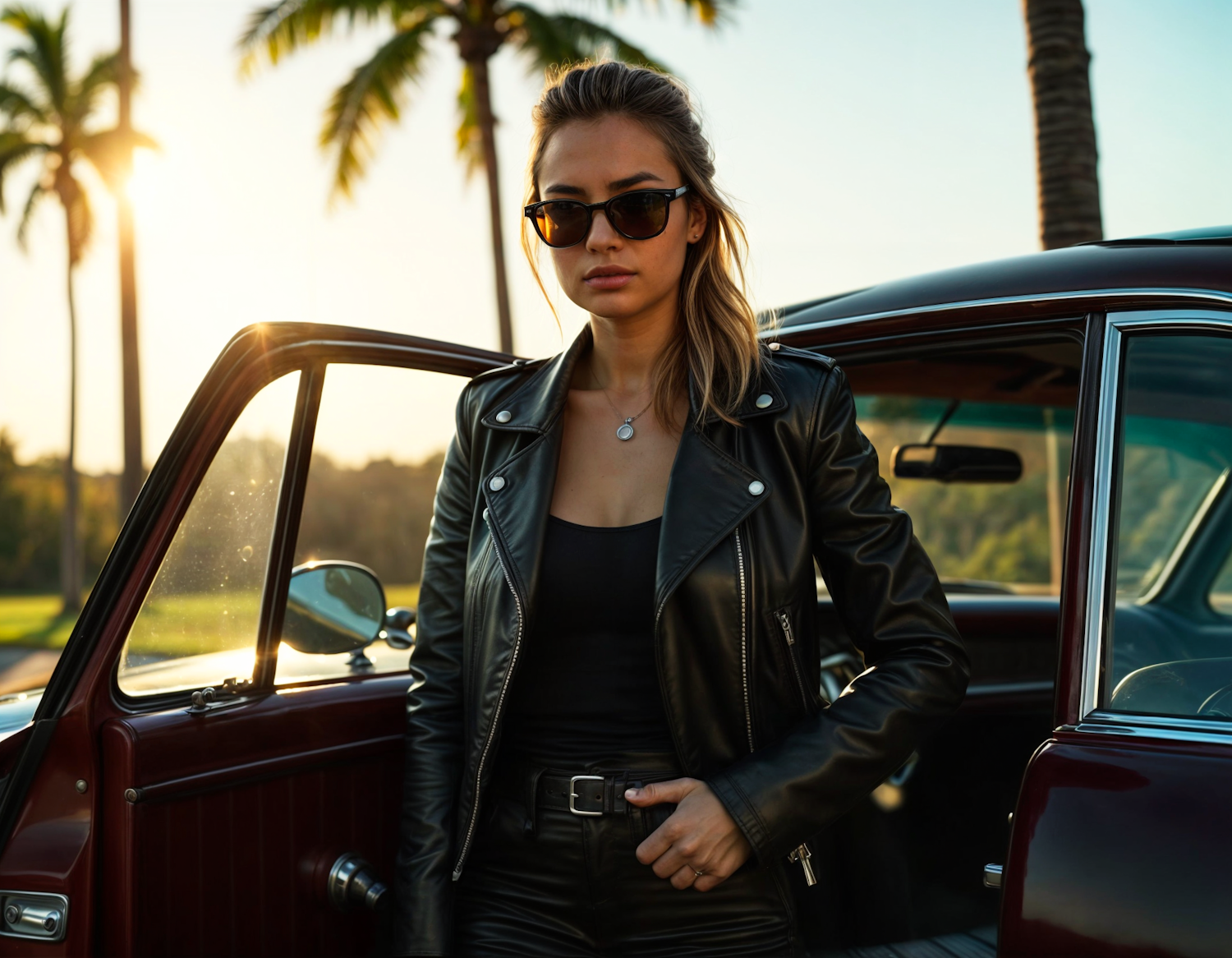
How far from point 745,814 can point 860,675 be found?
299 millimetres

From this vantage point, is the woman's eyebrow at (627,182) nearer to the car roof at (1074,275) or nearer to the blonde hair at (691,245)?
the blonde hair at (691,245)

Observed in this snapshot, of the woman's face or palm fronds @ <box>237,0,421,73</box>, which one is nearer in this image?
the woman's face

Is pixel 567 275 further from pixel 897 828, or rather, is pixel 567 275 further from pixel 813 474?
pixel 897 828

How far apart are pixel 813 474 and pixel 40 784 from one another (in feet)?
4.61

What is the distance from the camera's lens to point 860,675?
178cm

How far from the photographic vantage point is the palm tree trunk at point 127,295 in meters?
13.6

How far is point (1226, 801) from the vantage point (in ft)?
4.70

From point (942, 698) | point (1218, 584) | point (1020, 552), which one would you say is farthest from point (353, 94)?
point (1020, 552)

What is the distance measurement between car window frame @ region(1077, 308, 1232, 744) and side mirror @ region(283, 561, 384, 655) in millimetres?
1431

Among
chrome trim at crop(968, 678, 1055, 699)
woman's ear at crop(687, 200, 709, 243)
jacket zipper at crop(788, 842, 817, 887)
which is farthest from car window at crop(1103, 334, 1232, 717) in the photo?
woman's ear at crop(687, 200, 709, 243)

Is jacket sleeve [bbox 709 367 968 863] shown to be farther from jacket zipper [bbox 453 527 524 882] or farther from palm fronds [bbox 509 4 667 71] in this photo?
palm fronds [bbox 509 4 667 71]

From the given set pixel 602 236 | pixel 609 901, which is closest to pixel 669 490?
pixel 602 236

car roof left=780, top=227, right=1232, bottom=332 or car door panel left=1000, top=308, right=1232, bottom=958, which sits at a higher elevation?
car roof left=780, top=227, right=1232, bottom=332

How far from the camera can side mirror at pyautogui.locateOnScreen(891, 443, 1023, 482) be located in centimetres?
300
